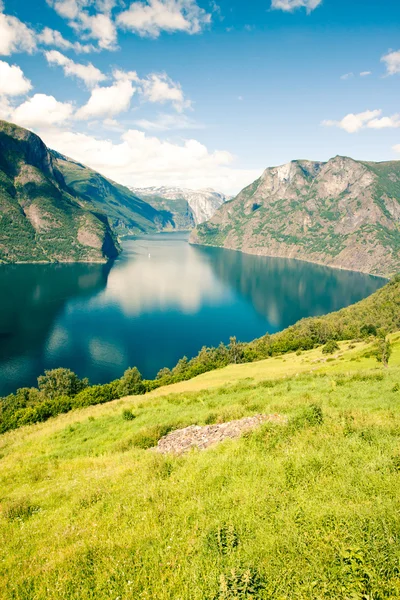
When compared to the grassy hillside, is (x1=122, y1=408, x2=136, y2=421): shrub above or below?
below

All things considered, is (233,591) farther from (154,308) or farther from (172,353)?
(154,308)

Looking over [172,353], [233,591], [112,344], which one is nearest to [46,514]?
[233,591]

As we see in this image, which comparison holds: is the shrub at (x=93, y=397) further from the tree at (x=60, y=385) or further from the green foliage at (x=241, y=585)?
the green foliage at (x=241, y=585)

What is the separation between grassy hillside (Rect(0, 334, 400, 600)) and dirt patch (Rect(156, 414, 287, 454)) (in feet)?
4.28

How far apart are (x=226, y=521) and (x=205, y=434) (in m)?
7.59

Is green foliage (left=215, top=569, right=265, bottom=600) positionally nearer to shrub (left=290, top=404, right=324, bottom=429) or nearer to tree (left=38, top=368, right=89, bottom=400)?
shrub (left=290, top=404, right=324, bottom=429)

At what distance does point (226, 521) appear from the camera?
836 cm

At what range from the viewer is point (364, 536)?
7.17m

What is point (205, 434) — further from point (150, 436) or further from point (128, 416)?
point (128, 416)

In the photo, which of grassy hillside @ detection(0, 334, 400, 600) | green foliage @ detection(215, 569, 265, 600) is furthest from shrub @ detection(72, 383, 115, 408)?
green foliage @ detection(215, 569, 265, 600)

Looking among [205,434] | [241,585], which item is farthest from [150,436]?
[241,585]

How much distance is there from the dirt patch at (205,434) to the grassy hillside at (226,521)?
1.30 meters

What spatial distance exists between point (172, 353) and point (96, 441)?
117 meters

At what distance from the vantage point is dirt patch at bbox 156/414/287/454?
47.4 feet
